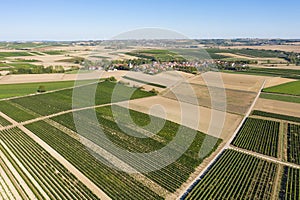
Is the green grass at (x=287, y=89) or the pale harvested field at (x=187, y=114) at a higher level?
the green grass at (x=287, y=89)

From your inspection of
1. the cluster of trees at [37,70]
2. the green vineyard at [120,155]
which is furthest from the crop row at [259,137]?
the cluster of trees at [37,70]

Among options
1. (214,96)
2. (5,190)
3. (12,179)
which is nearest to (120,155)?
(12,179)

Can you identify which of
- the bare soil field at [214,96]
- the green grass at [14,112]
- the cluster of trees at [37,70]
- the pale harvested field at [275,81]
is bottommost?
the bare soil field at [214,96]

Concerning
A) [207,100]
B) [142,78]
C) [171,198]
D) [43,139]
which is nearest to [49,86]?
[142,78]

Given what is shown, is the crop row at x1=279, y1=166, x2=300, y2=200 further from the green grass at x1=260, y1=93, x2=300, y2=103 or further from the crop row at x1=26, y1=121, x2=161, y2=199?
the green grass at x1=260, y1=93, x2=300, y2=103

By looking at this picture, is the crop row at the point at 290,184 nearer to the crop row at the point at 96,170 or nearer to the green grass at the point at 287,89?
the crop row at the point at 96,170

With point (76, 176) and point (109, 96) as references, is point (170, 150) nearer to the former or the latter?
point (76, 176)
